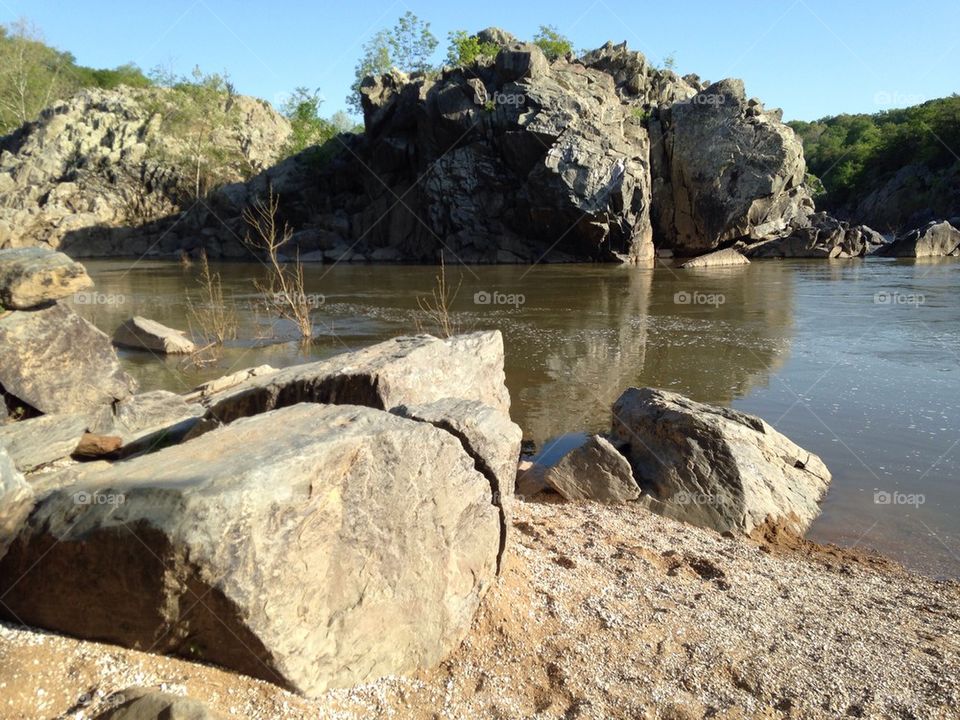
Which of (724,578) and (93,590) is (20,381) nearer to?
(93,590)

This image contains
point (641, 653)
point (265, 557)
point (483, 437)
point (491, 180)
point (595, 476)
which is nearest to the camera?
point (265, 557)

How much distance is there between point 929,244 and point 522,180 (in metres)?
21.0

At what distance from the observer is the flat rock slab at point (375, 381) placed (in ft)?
13.4

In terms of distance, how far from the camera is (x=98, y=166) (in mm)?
46156

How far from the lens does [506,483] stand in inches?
144

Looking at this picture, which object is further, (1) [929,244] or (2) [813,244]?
(2) [813,244]

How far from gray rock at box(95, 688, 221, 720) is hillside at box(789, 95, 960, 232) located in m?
57.3

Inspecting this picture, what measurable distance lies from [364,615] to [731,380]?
312 inches

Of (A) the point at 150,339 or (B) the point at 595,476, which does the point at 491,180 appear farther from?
(B) the point at 595,476

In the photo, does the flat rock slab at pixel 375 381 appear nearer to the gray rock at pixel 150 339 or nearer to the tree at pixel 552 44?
the gray rock at pixel 150 339

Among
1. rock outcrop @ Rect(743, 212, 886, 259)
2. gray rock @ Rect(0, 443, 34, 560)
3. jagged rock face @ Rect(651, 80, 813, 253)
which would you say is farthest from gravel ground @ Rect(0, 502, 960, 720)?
rock outcrop @ Rect(743, 212, 886, 259)

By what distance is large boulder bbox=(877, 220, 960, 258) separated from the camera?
3572 centimetres

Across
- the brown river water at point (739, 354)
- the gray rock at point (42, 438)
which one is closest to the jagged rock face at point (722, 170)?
the brown river water at point (739, 354)

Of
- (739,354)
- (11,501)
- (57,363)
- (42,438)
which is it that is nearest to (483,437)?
(11,501)
